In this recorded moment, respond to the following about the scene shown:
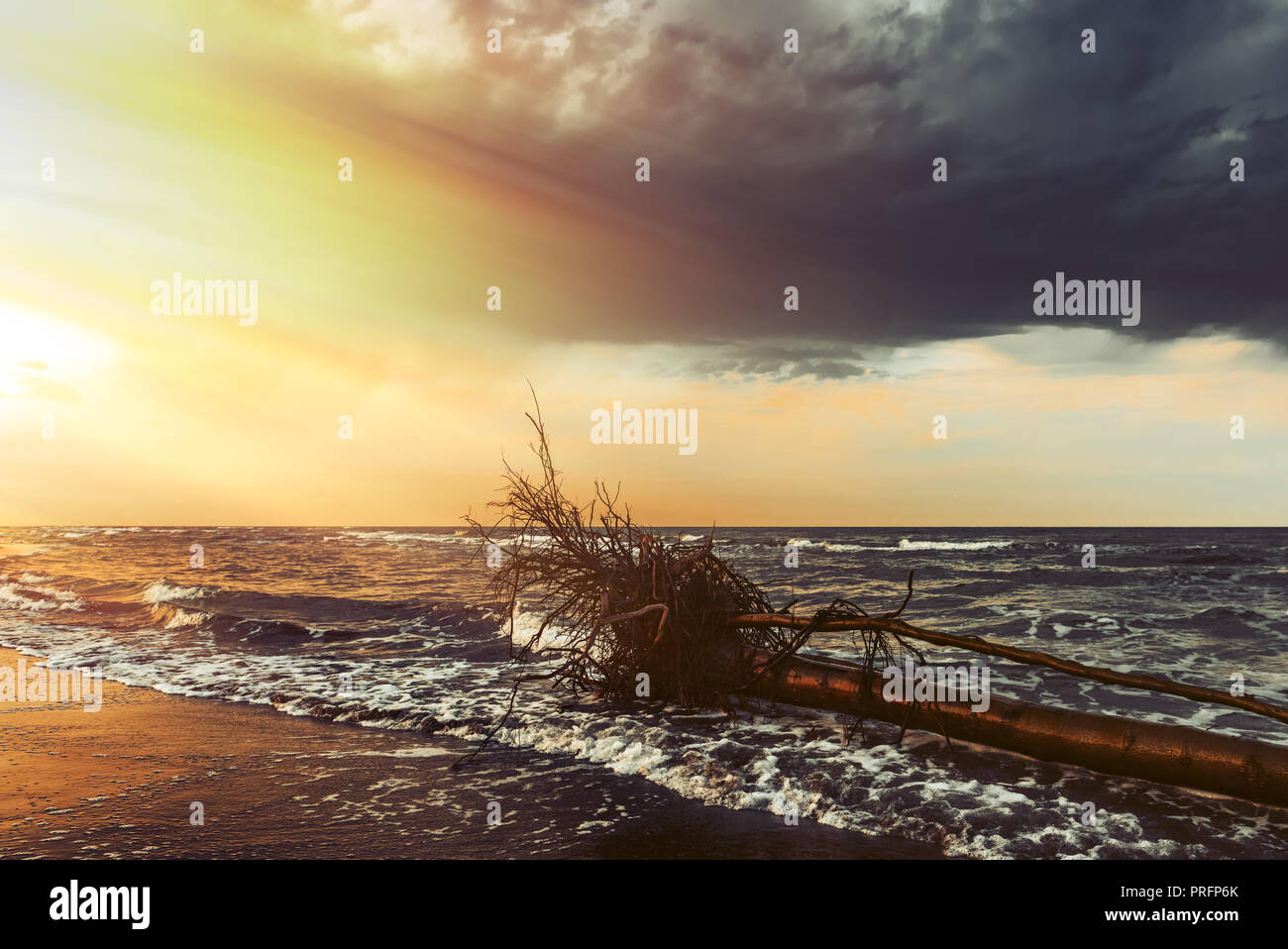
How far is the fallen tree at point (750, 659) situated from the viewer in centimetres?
597

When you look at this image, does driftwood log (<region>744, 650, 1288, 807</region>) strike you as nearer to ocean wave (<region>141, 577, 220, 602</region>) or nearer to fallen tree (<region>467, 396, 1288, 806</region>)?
fallen tree (<region>467, 396, 1288, 806</region>)

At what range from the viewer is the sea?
18.1 feet

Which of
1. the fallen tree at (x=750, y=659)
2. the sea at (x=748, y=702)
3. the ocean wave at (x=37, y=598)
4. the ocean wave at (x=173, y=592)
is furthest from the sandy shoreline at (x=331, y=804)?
the ocean wave at (x=37, y=598)

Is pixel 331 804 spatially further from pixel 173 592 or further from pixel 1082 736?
pixel 173 592

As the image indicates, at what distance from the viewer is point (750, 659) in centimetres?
872

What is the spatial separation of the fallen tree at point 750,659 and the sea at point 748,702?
25 centimetres

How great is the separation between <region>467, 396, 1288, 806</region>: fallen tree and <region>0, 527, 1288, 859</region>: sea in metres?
0.25

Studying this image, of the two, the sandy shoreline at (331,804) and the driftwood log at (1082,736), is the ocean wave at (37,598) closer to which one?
the sandy shoreline at (331,804)

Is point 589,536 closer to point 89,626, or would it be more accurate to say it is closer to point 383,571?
point 89,626

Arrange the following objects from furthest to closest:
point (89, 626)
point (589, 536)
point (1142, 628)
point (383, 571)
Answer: point (383, 571)
point (89, 626)
point (1142, 628)
point (589, 536)

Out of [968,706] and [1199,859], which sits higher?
[968,706]
